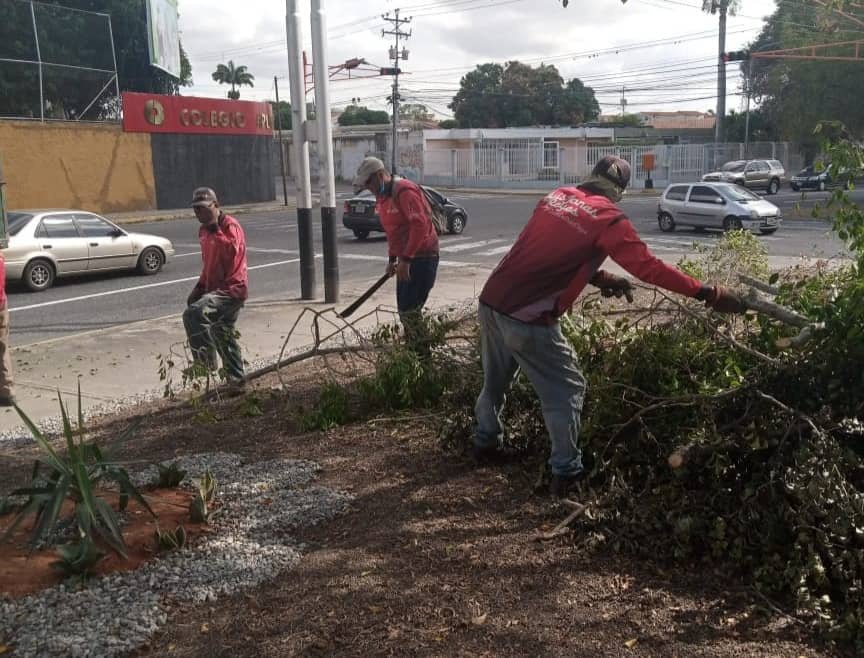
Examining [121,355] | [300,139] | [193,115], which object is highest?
[193,115]

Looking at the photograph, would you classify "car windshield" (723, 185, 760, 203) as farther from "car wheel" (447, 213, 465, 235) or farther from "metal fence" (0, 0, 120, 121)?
"metal fence" (0, 0, 120, 121)

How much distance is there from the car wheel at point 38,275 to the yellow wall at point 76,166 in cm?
1727

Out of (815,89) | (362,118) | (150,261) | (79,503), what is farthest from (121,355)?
(362,118)

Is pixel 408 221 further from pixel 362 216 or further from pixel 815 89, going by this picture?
pixel 815 89

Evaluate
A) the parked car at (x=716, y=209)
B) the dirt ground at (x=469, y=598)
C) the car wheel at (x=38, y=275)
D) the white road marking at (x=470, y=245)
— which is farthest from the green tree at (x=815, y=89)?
the dirt ground at (x=469, y=598)

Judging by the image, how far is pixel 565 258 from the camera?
4.12m

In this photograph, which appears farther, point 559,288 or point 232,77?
point 232,77

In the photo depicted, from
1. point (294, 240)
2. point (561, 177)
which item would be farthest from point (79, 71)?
point (561, 177)

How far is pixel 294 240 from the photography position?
73.7 feet

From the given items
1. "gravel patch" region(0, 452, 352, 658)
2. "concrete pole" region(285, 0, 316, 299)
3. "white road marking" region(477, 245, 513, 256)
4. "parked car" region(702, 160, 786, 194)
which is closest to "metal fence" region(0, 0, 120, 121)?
"white road marking" region(477, 245, 513, 256)

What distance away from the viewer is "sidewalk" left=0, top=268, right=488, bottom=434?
26.5 feet

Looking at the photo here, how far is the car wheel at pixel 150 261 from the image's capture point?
53.9 ft

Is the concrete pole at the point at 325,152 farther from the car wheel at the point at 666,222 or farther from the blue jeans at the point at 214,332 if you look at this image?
the car wheel at the point at 666,222

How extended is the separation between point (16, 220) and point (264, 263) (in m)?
4.55
